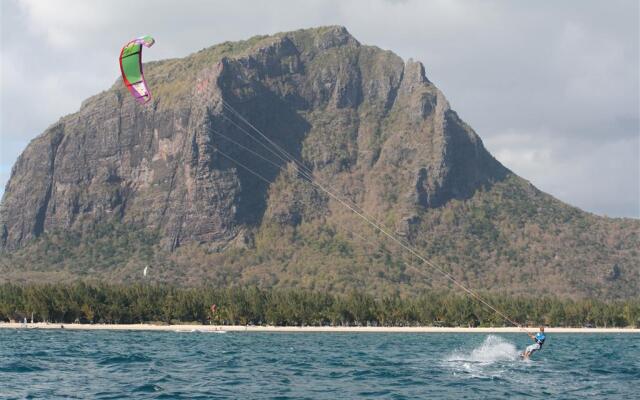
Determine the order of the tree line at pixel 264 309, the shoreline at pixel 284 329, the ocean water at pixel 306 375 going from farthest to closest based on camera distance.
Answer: the tree line at pixel 264 309 → the shoreline at pixel 284 329 → the ocean water at pixel 306 375

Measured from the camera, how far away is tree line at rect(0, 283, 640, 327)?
554 ft

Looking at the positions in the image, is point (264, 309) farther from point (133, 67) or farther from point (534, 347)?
point (133, 67)

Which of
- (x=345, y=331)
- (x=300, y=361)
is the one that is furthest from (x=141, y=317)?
Answer: (x=300, y=361)

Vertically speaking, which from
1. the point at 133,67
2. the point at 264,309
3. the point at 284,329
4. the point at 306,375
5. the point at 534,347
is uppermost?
the point at 133,67

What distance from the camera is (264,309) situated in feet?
588

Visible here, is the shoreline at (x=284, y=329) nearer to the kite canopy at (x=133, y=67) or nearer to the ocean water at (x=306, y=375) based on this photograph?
the ocean water at (x=306, y=375)

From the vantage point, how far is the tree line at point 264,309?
169m

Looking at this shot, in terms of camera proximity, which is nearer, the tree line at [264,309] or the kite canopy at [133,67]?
the kite canopy at [133,67]

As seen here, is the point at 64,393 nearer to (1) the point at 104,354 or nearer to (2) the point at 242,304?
(1) the point at 104,354

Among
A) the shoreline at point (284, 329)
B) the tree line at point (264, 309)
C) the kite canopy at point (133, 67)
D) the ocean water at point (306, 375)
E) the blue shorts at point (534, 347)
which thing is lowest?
the ocean water at point (306, 375)

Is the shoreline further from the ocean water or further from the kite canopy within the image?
the kite canopy

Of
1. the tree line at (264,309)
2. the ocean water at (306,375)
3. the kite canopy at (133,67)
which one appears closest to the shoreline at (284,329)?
the tree line at (264,309)

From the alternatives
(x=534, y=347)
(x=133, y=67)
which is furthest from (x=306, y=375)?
(x=133, y=67)

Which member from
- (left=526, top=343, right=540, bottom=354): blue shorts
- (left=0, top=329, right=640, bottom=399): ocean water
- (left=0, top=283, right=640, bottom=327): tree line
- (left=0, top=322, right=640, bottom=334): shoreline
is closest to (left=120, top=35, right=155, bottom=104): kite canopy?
(left=0, top=329, right=640, bottom=399): ocean water
